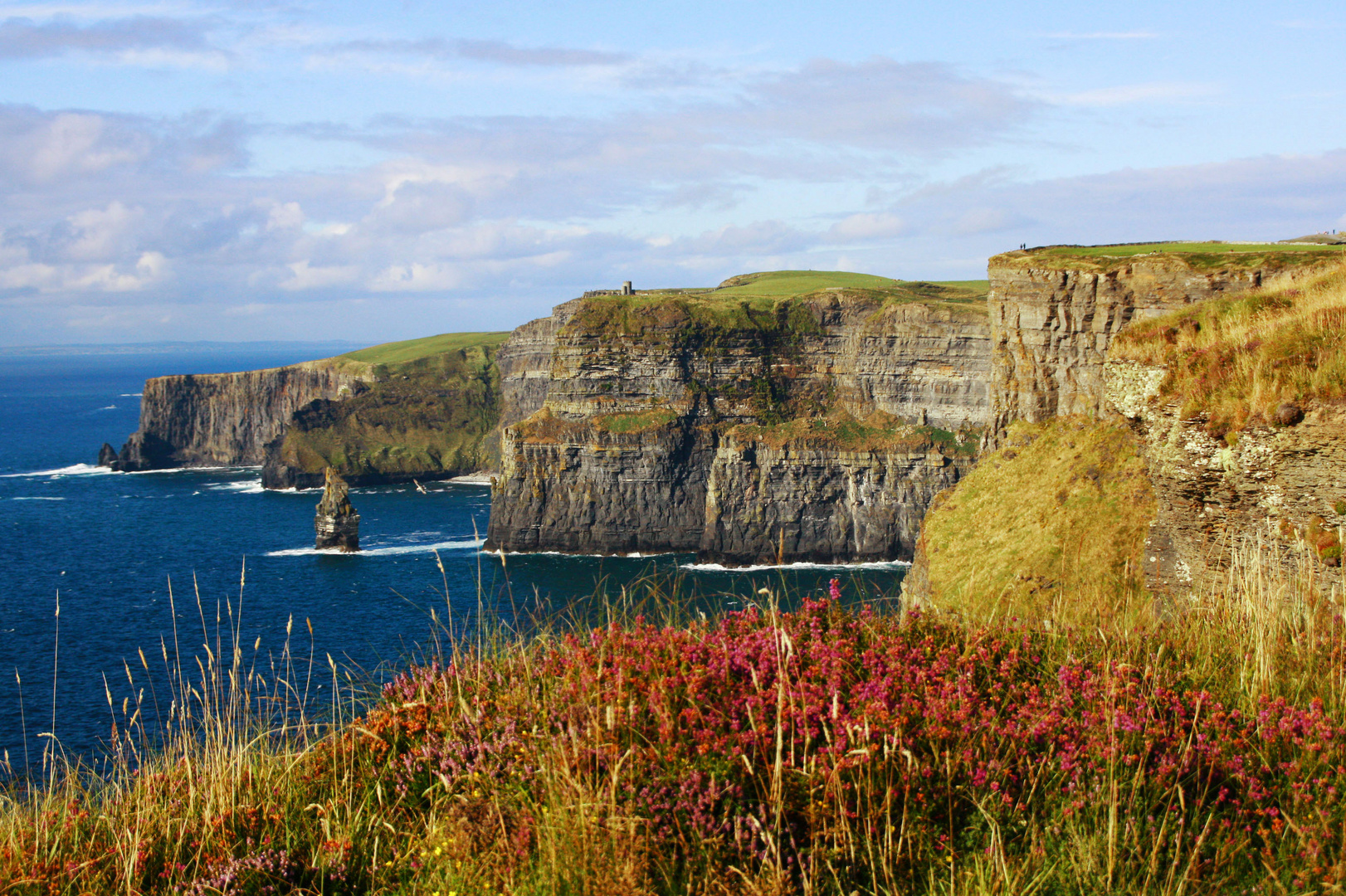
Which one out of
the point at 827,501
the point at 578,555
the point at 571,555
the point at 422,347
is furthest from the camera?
the point at 422,347

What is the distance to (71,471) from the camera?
466 ft

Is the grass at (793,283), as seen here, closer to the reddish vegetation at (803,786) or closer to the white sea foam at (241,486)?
the white sea foam at (241,486)

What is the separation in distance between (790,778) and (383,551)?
3309 inches

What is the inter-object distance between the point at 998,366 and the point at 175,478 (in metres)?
128

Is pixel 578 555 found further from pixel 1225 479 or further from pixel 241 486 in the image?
pixel 1225 479

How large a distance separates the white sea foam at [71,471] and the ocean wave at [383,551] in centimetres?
7559

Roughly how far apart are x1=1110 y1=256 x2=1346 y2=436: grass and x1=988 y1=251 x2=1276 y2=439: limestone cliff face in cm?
2574

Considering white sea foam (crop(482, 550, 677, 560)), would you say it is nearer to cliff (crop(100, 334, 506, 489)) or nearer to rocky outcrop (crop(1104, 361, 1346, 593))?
cliff (crop(100, 334, 506, 489))

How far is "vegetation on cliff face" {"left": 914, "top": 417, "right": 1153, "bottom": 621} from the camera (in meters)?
25.8

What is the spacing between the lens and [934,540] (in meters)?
33.6

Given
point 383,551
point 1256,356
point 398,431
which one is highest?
point 1256,356

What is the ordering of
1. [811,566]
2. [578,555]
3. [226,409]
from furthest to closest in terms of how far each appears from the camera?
[226,409] < [578,555] < [811,566]

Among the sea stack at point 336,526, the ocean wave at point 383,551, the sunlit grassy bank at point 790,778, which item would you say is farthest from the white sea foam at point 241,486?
the sunlit grassy bank at point 790,778

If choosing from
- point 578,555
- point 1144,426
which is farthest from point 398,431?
point 1144,426
